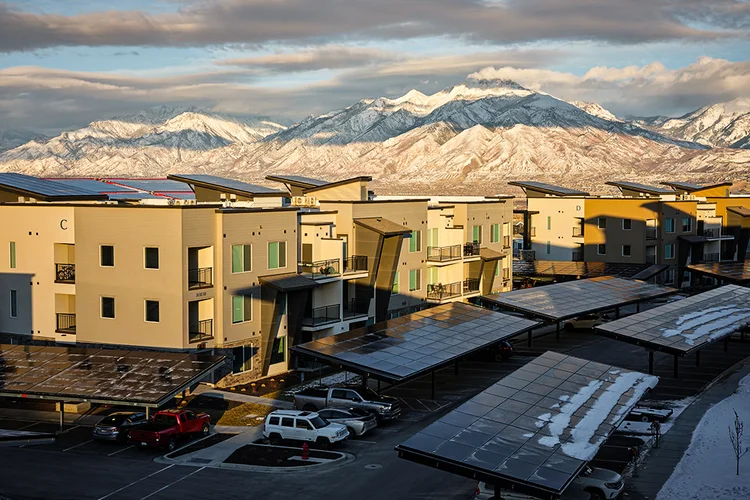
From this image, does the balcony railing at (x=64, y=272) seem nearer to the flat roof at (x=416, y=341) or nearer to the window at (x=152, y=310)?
the window at (x=152, y=310)

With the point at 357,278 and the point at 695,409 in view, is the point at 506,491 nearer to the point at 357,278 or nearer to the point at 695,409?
the point at 695,409

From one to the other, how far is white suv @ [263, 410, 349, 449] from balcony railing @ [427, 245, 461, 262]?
95.4ft

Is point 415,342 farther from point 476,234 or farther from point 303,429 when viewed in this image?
point 476,234

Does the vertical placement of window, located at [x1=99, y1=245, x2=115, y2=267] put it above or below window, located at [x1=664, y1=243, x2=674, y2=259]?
above

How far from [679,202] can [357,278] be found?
150ft

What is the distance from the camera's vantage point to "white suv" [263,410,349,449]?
33.8 meters

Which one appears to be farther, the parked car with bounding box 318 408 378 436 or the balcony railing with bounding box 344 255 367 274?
the balcony railing with bounding box 344 255 367 274

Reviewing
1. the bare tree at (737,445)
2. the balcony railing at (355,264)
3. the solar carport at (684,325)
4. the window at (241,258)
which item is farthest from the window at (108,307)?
the bare tree at (737,445)

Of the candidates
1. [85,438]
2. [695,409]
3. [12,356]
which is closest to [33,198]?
[12,356]

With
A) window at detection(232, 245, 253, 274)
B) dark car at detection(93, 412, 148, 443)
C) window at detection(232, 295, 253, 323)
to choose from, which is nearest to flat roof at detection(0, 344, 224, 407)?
dark car at detection(93, 412, 148, 443)

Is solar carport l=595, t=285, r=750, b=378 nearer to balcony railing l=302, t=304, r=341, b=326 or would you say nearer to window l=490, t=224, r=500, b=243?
balcony railing l=302, t=304, r=341, b=326

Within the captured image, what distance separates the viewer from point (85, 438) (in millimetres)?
34906

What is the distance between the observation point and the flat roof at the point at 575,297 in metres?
54.5

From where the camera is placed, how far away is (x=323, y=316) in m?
50.2
